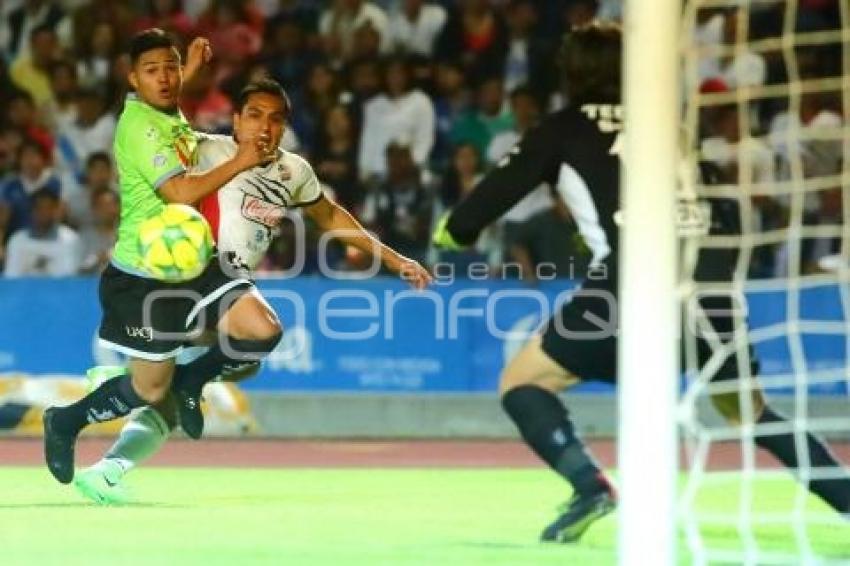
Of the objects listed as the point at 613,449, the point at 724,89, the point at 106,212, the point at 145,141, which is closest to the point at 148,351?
the point at 145,141

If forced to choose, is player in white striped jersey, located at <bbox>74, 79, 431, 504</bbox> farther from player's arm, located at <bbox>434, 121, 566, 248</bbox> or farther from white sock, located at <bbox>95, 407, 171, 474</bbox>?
player's arm, located at <bbox>434, 121, 566, 248</bbox>

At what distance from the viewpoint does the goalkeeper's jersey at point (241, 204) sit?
8.97 m

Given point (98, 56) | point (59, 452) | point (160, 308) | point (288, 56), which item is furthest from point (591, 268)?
point (98, 56)

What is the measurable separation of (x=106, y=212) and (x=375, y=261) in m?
1.94

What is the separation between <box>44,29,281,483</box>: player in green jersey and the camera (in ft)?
28.6

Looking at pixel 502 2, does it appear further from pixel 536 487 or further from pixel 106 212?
pixel 536 487

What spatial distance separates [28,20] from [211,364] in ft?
26.9

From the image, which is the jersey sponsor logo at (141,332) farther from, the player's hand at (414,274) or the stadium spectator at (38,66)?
the stadium spectator at (38,66)

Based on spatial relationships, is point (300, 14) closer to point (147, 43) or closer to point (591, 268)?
point (147, 43)

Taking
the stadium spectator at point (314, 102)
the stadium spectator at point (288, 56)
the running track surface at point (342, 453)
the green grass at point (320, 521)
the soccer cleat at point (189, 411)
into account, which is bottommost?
the running track surface at point (342, 453)

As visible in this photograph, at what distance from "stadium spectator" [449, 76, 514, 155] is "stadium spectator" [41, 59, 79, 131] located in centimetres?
285

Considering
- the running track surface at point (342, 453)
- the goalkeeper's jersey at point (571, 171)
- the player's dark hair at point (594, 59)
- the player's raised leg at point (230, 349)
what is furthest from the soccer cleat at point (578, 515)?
the running track surface at point (342, 453)

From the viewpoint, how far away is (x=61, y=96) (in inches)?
623

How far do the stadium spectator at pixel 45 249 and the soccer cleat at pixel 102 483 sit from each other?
18.2 feet
